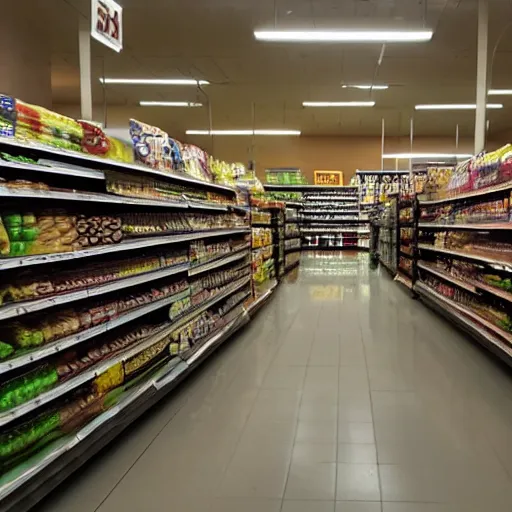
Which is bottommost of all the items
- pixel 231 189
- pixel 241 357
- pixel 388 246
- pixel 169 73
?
pixel 241 357

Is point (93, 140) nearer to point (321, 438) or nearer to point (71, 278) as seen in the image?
point (71, 278)

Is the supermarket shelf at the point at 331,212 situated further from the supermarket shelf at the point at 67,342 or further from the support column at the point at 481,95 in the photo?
the supermarket shelf at the point at 67,342

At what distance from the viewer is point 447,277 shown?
5.87 metres

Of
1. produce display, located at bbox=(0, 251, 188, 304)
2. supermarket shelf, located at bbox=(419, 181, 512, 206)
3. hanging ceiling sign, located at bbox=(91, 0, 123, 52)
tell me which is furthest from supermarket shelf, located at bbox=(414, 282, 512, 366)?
hanging ceiling sign, located at bbox=(91, 0, 123, 52)

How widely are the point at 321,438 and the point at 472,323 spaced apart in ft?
8.73

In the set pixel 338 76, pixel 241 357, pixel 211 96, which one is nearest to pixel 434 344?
pixel 241 357

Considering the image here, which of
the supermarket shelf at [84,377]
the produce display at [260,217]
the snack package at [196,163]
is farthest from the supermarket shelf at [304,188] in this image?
the supermarket shelf at [84,377]

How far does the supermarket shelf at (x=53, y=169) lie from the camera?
191 cm

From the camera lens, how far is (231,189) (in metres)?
5.58

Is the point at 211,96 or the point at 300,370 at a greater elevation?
the point at 211,96

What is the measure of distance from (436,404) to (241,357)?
1812 millimetres

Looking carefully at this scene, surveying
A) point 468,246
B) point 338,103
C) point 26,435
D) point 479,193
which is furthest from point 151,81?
point 26,435

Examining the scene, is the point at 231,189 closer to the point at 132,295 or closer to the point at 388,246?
the point at 132,295

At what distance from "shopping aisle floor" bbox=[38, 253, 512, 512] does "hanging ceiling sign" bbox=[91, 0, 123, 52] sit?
2737mm
